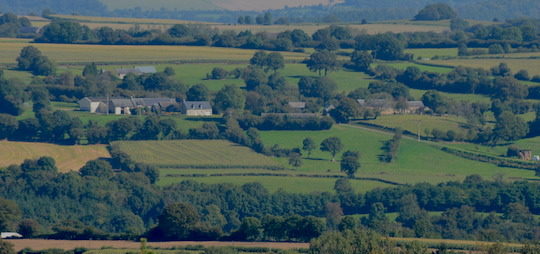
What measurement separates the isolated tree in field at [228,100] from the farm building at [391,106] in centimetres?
761

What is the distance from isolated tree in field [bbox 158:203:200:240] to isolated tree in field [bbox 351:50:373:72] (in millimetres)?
51242

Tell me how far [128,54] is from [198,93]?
64.7 ft

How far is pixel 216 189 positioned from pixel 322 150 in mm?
12071

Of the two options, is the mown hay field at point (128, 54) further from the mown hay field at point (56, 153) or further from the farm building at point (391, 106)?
the mown hay field at point (56, 153)

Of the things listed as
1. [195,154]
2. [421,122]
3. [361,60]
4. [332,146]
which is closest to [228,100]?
[421,122]

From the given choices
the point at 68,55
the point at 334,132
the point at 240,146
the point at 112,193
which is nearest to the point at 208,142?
the point at 240,146

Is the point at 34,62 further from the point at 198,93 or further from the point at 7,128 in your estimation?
the point at 7,128

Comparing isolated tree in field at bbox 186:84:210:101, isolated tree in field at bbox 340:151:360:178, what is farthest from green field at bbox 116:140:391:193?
isolated tree in field at bbox 186:84:210:101

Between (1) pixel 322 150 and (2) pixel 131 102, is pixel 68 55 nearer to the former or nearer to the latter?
(2) pixel 131 102

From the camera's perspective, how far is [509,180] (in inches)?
3260

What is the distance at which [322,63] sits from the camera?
114 metres

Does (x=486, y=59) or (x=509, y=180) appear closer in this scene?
(x=509, y=180)

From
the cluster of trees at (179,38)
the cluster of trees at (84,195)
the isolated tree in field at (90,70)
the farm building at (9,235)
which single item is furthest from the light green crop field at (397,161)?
the cluster of trees at (179,38)

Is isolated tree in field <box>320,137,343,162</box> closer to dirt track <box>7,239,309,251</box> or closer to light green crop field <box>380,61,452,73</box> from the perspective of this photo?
dirt track <box>7,239,309,251</box>
